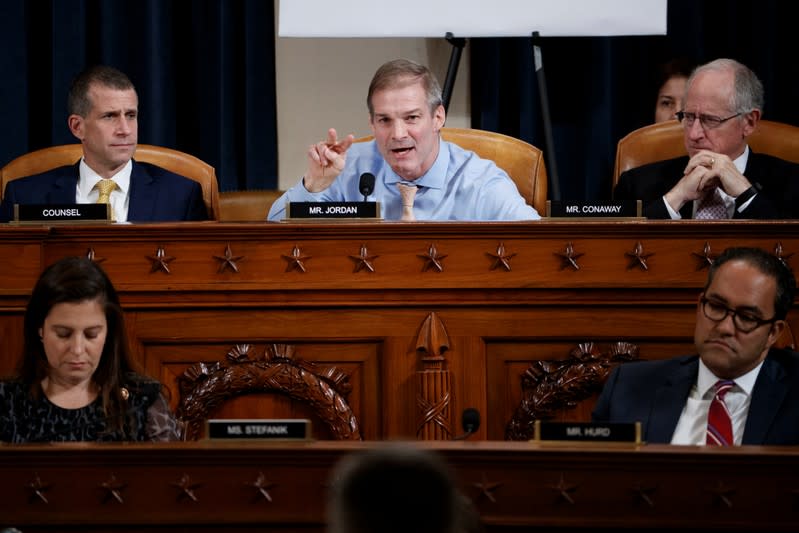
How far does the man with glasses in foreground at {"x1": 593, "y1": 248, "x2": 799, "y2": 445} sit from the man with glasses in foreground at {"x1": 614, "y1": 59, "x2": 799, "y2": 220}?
3.38ft

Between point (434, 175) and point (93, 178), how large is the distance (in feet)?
4.01

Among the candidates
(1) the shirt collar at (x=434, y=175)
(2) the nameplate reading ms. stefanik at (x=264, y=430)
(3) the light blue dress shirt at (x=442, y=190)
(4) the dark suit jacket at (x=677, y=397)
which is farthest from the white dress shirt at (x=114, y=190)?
(2) the nameplate reading ms. stefanik at (x=264, y=430)

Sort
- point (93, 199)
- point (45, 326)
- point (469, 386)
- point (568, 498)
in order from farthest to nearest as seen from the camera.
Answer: point (93, 199), point (469, 386), point (45, 326), point (568, 498)

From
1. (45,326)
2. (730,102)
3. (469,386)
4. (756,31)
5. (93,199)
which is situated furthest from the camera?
(756,31)

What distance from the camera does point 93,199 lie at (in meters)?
4.55

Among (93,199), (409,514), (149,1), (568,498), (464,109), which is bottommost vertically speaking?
(568,498)

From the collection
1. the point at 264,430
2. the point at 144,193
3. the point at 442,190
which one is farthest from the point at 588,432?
the point at 144,193

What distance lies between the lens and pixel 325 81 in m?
5.73

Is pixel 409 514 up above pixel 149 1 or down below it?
below

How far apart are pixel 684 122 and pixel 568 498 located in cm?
228

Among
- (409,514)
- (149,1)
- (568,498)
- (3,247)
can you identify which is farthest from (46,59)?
(409,514)

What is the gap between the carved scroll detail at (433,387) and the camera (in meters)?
3.20

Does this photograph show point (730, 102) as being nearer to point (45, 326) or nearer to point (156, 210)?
point (156, 210)

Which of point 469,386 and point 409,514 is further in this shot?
point 469,386
